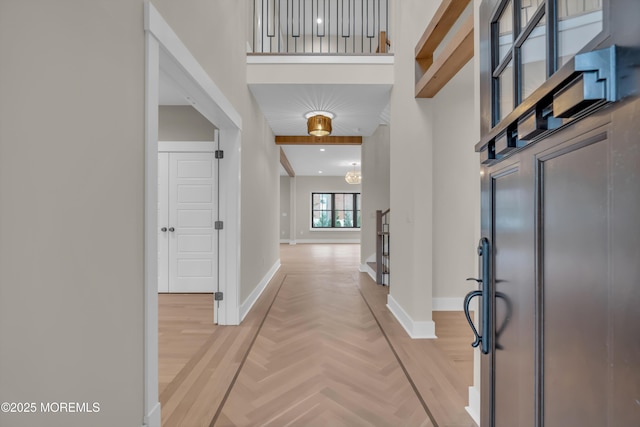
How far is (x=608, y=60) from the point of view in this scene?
513mm

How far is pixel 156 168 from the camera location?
1.59 meters

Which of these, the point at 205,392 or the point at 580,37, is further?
the point at 205,392

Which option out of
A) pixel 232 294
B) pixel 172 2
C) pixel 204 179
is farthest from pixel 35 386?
pixel 204 179

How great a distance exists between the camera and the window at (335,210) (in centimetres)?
1359

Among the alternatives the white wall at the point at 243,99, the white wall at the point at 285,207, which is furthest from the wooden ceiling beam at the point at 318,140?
the white wall at the point at 285,207

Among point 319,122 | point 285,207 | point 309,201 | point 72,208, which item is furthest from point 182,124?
point 309,201

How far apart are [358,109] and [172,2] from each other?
10.2 feet

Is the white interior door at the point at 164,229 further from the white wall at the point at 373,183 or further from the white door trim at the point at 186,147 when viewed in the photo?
the white wall at the point at 373,183

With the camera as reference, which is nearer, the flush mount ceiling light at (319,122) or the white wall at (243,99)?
the white wall at (243,99)

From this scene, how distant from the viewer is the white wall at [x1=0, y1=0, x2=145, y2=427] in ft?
3.13

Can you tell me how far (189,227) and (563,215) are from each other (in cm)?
460

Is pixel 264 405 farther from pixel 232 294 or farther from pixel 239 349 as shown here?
pixel 232 294

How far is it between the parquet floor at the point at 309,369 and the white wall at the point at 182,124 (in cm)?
240

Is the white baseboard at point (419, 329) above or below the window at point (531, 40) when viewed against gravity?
below
